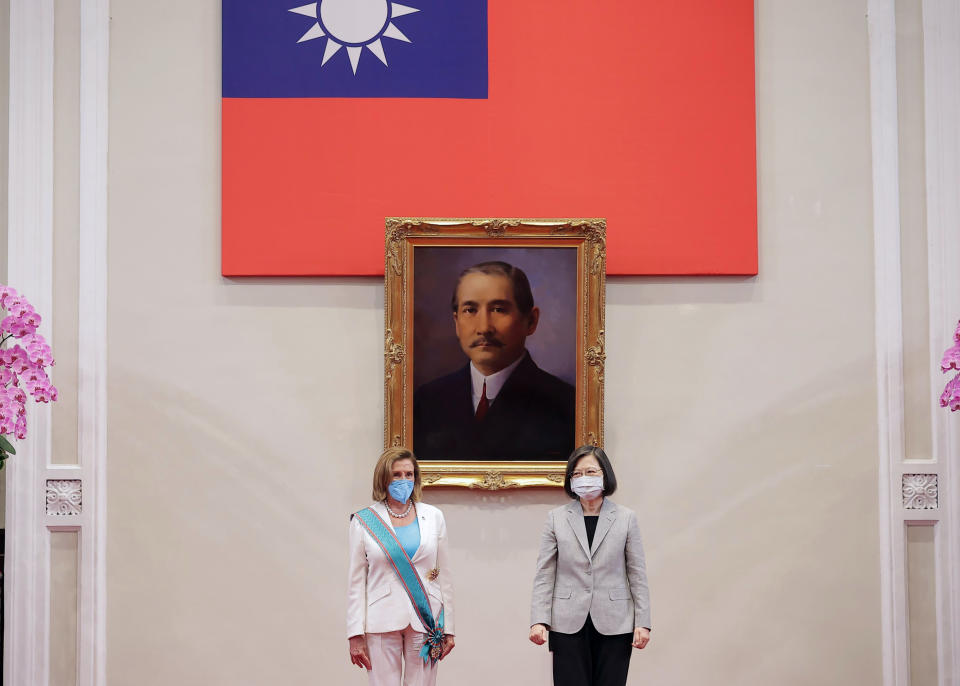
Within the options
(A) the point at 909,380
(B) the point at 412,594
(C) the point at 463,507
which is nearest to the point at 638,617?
(B) the point at 412,594

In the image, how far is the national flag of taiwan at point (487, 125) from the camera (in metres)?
5.41

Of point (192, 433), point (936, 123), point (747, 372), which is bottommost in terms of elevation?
point (192, 433)

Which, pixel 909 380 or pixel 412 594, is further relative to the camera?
pixel 909 380

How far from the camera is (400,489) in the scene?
4.11 m

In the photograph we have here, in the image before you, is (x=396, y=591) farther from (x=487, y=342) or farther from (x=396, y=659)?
(x=487, y=342)

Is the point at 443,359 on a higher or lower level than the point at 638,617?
higher

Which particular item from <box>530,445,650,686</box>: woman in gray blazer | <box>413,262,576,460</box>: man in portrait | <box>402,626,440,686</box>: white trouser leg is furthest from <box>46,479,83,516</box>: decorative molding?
<box>530,445,650,686</box>: woman in gray blazer

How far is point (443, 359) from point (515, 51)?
187 cm

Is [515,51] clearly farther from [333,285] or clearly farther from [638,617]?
[638,617]

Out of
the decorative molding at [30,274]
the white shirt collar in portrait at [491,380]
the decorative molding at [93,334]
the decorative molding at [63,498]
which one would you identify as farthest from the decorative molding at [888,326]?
the decorative molding at [30,274]

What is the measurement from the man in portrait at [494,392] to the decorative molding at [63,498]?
1957mm

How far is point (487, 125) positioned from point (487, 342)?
129cm

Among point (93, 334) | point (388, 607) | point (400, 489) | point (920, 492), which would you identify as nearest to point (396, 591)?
point (388, 607)

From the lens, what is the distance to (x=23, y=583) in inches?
207
